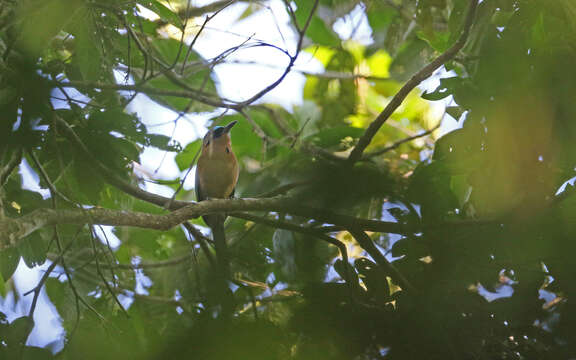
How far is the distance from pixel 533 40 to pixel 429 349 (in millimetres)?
1416

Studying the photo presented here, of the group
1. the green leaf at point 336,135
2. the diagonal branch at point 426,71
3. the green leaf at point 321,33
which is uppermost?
the green leaf at point 321,33

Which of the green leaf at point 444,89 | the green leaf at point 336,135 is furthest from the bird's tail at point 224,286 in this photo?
the green leaf at point 336,135

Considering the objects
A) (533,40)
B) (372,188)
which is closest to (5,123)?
(372,188)

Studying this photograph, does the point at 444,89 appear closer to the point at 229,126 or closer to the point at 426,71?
the point at 426,71

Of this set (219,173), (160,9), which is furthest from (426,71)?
(219,173)

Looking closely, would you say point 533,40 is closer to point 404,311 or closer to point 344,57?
point 404,311

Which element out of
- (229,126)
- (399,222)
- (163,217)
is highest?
(229,126)

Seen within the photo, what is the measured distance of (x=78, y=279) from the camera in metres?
3.04

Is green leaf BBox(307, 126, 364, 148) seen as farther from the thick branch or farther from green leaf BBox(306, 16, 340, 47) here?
green leaf BBox(306, 16, 340, 47)

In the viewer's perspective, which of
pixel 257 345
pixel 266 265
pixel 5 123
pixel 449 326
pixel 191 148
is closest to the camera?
pixel 257 345

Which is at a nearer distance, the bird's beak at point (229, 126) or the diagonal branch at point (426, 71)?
the diagonal branch at point (426, 71)

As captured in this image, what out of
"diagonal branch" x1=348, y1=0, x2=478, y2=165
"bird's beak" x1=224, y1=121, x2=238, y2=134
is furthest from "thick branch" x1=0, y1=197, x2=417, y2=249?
"bird's beak" x1=224, y1=121, x2=238, y2=134

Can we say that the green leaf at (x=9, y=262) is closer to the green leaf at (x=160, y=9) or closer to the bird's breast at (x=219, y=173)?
the green leaf at (x=160, y=9)

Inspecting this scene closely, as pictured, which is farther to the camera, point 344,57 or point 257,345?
point 344,57
